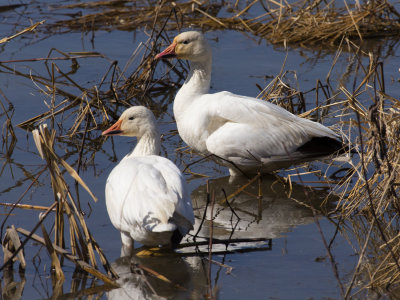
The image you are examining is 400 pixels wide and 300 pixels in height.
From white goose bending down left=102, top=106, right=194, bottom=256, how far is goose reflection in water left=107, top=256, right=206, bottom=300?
0.12 metres

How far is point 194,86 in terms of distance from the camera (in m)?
6.01

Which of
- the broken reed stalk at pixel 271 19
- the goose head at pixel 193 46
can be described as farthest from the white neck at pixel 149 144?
the broken reed stalk at pixel 271 19

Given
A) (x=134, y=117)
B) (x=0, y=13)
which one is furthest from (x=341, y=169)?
(x=0, y=13)

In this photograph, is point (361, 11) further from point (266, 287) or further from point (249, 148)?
point (266, 287)

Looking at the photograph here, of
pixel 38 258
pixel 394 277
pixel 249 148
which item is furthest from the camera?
pixel 249 148

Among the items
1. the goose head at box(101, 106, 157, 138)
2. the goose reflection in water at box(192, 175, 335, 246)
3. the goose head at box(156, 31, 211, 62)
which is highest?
the goose head at box(156, 31, 211, 62)

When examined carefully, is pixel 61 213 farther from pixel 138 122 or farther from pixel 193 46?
pixel 193 46

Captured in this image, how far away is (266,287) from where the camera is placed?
3977 millimetres

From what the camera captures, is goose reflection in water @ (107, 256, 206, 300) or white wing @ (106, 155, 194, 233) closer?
goose reflection in water @ (107, 256, 206, 300)

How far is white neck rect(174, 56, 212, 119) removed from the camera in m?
5.94

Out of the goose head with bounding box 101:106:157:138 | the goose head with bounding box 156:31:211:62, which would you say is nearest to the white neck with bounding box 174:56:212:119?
the goose head with bounding box 156:31:211:62

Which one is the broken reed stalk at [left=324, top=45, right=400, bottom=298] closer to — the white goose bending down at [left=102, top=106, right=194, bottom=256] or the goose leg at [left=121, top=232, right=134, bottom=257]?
the white goose bending down at [left=102, top=106, right=194, bottom=256]

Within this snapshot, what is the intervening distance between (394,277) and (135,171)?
1.64 meters

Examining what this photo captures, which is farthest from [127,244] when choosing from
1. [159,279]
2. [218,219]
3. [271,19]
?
[271,19]
